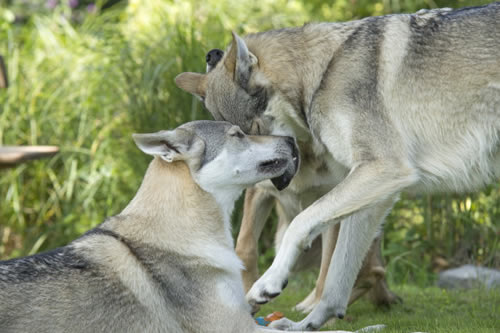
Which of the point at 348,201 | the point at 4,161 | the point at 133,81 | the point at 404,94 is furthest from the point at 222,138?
the point at 133,81

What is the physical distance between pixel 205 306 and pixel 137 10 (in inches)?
271

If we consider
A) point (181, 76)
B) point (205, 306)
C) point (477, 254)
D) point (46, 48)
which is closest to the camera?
point (205, 306)

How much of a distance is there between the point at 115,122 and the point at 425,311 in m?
4.36

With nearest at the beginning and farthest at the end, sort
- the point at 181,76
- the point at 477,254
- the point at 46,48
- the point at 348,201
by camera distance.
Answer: the point at 348,201 → the point at 181,76 → the point at 477,254 → the point at 46,48

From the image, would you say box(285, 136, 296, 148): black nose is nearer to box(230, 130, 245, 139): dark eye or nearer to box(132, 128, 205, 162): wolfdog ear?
box(230, 130, 245, 139): dark eye

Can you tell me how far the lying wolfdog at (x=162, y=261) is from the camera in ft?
11.7

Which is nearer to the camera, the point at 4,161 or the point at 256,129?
the point at 4,161

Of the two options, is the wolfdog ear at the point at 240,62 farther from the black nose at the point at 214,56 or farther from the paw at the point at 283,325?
the paw at the point at 283,325

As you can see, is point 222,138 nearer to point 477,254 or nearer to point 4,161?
point 4,161

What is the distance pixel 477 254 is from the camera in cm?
714

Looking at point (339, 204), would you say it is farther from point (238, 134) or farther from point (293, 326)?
point (293, 326)

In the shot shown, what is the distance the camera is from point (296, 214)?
210 inches

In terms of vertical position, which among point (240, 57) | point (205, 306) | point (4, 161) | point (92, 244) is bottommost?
point (205, 306)

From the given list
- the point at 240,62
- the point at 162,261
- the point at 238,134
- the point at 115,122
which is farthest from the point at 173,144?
the point at 115,122
